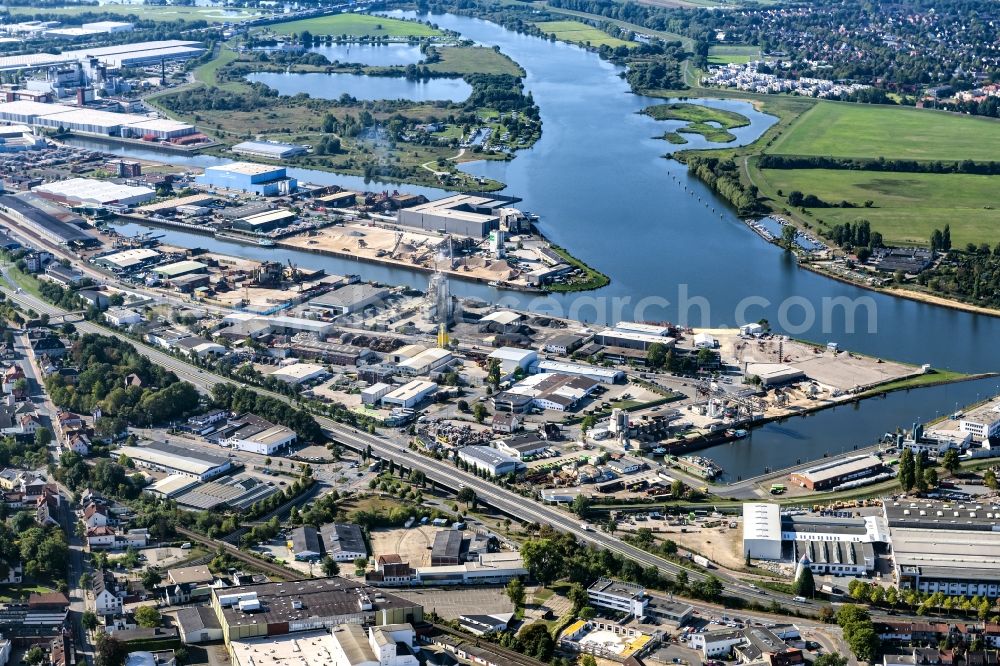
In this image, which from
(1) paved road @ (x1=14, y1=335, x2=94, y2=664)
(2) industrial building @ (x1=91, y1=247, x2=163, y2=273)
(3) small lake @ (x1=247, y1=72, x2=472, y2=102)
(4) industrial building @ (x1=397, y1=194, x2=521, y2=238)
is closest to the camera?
(1) paved road @ (x1=14, y1=335, x2=94, y2=664)

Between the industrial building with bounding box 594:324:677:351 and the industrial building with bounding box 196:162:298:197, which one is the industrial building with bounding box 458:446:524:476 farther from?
the industrial building with bounding box 196:162:298:197

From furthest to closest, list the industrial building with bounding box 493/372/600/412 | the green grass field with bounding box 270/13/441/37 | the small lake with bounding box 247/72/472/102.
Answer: the green grass field with bounding box 270/13/441/37
the small lake with bounding box 247/72/472/102
the industrial building with bounding box 493/372/600/412

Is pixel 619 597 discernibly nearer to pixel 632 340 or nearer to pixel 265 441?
pixel 265 441

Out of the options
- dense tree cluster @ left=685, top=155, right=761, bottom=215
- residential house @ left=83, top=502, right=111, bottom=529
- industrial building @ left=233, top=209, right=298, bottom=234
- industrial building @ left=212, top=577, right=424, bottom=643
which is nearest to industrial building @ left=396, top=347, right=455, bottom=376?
residential house @ left=83, top=502, right=111, bottom=529

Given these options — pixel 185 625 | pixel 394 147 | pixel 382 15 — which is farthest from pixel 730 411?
pixel 382 15

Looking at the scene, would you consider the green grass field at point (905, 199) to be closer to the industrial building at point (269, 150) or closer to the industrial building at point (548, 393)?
the industrial building at point (548, 393)

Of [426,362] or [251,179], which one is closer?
[426,362]

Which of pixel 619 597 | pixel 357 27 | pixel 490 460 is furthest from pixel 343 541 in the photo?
pixel 357 27
